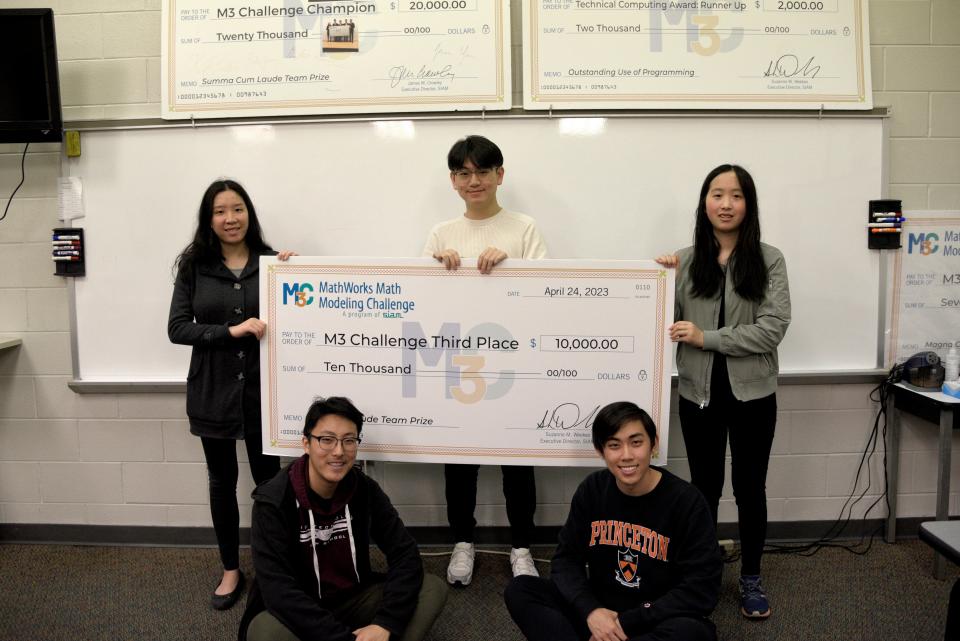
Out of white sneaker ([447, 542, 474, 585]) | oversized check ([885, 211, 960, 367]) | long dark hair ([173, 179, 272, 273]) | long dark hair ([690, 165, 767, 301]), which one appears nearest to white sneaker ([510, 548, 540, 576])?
white sneaker ([447, 542, 474, 585])

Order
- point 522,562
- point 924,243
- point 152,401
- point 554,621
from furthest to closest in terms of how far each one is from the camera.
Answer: point 152,401 < point 924,243 < point 522,562 < point 554,621

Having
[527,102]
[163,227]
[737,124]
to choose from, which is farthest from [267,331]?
[737,124]

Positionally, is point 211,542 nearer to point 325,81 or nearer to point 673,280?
point 325,81

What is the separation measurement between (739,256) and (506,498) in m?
1.28

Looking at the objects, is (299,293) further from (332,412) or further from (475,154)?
(475,154)

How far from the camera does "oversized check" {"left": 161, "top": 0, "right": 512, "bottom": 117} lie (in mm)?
2594

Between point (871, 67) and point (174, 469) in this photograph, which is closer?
point (871, 67)

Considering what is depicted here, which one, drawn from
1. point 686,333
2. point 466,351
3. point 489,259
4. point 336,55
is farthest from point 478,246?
point 336,55

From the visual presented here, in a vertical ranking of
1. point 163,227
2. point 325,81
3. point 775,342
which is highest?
point 325,81

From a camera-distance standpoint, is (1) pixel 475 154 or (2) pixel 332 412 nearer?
(2) pixel 332 412

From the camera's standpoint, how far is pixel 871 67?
267 cm

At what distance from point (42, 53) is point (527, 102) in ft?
6.55

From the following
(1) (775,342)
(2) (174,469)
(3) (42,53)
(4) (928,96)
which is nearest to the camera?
(1) (775,342)

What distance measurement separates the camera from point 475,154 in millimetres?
2258
